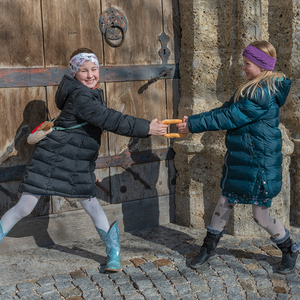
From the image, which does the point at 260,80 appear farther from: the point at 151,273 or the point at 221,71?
the point at 151,273

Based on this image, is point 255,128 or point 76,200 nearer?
point 255,128

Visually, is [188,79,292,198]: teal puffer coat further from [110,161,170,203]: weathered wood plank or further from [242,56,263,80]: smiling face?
[110,161,170,203]: weathered wood plank

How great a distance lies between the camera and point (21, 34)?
10.1 ft

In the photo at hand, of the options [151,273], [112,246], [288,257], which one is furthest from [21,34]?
[288,257]

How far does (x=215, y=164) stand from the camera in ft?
11.6

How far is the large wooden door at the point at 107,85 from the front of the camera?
3.11 meters

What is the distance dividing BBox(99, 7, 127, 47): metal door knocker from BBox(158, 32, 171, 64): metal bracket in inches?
13.3

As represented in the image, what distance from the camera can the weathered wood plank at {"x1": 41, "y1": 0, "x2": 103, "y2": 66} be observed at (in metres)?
3.17

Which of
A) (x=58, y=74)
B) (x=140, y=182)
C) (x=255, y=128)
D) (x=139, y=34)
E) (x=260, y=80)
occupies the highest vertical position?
(x=139, y=34)

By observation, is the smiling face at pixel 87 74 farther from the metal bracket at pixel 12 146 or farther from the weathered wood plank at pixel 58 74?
the metal bracket at pixel 12 146

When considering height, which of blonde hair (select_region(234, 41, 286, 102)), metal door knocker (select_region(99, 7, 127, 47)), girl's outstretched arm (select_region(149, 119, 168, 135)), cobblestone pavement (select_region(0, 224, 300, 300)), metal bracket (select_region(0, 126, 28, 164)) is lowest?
cobblestone pavement (select_region(0, 224, 300, 300))

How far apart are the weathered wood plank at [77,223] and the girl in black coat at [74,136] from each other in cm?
54

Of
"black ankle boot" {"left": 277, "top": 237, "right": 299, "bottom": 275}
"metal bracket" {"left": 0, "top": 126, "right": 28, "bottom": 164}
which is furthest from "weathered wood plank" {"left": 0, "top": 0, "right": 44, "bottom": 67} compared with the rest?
"black ankle boot" {"left": 277, "top": 237, "right": 299, "bottom": 275}

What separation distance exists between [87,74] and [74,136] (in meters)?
0.40
